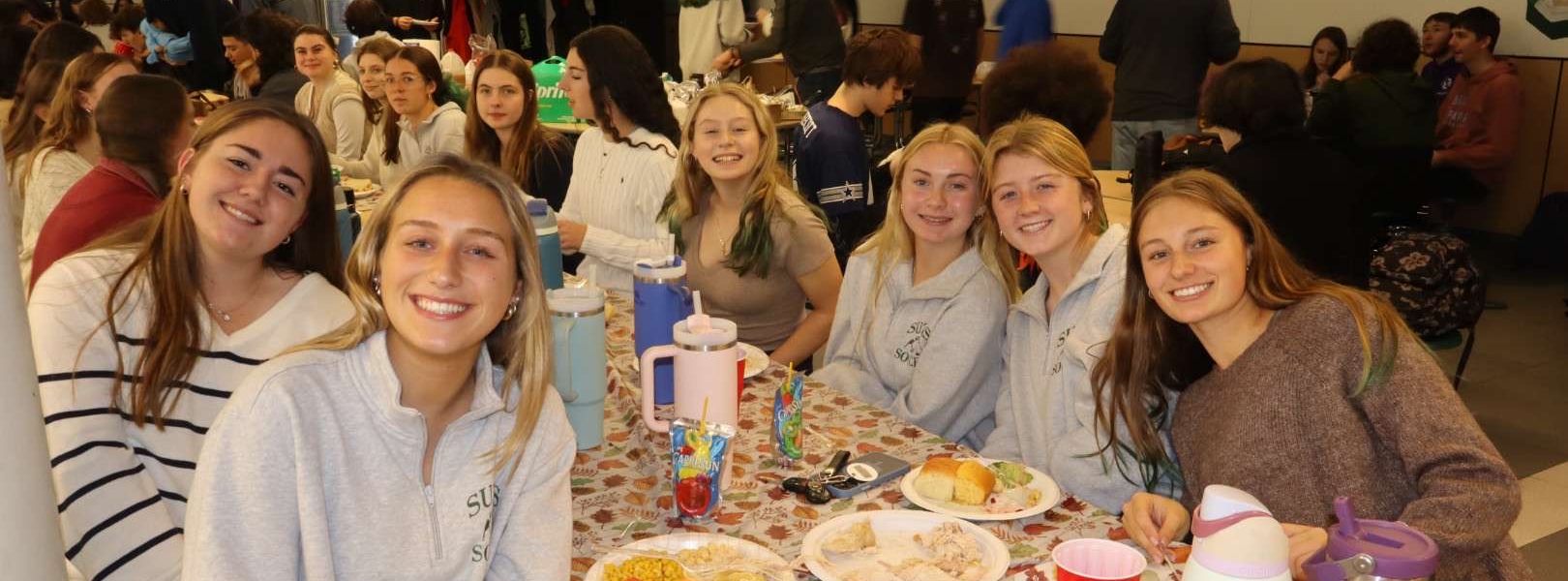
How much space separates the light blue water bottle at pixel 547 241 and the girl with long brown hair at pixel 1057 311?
0.99 metres

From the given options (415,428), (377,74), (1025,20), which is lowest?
(415,428)

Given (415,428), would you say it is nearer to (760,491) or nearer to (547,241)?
(760,491)

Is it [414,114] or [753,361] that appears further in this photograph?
[414,114]

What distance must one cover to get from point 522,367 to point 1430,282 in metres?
2.79

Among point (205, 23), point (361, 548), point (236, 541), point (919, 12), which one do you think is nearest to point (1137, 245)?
point (361, 548)

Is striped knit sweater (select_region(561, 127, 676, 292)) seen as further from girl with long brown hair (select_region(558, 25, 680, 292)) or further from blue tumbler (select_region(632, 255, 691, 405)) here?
blue tumbler (select_region(632, 255, 691, 405))

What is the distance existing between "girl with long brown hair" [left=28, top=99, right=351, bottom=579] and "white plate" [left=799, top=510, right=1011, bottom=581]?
35.3 inches

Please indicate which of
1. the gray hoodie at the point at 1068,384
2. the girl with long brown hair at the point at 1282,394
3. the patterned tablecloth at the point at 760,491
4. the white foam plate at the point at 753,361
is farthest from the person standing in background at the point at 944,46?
the girl with long brown hair at the point at 1282,394

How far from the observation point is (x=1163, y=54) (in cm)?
615

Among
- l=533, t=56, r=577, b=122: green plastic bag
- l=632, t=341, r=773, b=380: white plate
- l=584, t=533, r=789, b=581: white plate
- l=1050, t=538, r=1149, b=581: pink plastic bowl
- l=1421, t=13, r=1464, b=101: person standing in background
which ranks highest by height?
l=1421, t=13, r=1464, b=101: person standing in background

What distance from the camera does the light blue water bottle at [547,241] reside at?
268 centimetres

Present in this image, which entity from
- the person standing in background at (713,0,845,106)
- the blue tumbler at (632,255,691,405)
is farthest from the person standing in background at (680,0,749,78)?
the blue tumbler at (632,255,691,405)

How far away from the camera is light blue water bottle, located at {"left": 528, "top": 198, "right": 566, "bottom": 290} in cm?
268

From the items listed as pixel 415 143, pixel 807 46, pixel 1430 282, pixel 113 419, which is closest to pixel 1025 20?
pixel 807 46
